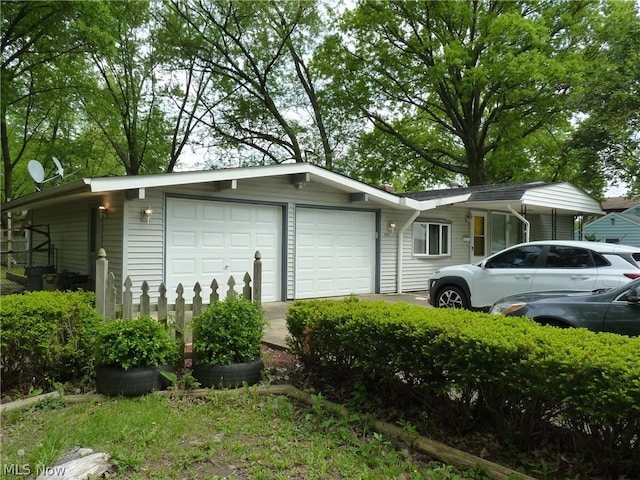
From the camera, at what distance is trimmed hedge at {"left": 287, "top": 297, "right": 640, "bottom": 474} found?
248cm

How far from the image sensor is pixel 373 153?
79.8ft

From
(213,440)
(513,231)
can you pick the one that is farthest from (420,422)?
(513,231)

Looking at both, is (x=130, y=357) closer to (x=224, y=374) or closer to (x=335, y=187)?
(x=224, y=374)

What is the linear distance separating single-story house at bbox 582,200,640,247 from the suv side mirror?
Result: 28024 mm

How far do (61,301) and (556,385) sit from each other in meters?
4.15

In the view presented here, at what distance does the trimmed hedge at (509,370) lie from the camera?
2479 millimetres

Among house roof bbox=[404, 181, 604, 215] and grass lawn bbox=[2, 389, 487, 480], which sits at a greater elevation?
house roof bbox=[404, 181, 604, 215]

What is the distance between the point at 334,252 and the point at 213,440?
27.1ft

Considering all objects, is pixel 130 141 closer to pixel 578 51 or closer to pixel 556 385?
pixel 578 51

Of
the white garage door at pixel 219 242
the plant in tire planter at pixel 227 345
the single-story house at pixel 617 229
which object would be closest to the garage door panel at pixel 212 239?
Result: the white garage door at pixel 219 242

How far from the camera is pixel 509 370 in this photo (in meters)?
2.82

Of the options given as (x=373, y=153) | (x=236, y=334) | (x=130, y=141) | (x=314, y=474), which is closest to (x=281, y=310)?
(x=236, y=334)

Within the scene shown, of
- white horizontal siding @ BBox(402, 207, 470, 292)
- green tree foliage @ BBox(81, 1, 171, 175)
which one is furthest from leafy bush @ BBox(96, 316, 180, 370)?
green tree foliage @ BBox(81, 1, 171, 175)

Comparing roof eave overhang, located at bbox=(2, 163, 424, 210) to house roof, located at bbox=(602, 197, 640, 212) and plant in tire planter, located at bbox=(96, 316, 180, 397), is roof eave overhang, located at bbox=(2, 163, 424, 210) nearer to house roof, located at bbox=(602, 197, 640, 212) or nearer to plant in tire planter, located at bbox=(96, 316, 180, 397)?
plant in tire planter, located at bbox=(96, 316, 180, 397)
